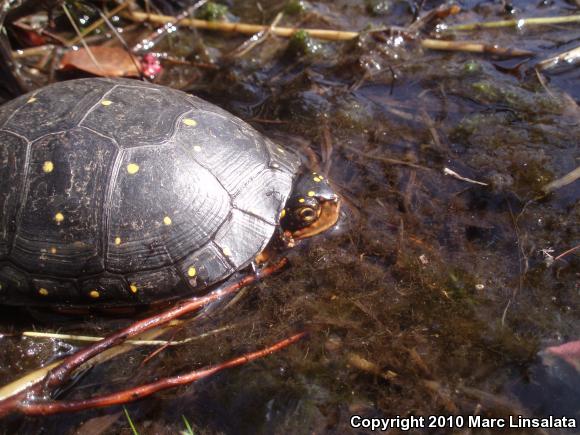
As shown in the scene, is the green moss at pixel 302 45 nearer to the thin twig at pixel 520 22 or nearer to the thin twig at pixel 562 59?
the thin twig at pixel 520 22

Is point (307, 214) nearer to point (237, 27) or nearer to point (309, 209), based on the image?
point (309, 209)

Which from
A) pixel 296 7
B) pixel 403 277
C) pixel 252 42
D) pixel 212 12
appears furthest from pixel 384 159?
pixel 212 12

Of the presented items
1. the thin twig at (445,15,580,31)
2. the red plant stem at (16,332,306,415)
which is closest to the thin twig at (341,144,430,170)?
the red plant stem at (16,332,306,415)

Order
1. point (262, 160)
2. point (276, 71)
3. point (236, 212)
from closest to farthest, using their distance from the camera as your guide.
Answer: point (236, 212)
point (262, 160)
point (276, 71)

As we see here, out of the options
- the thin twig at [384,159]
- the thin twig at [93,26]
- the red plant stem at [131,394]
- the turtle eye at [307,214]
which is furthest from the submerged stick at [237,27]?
the red plant stem at [131,394]

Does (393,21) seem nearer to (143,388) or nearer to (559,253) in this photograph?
(559,253)

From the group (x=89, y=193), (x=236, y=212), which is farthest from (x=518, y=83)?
(x=89, y=193)
